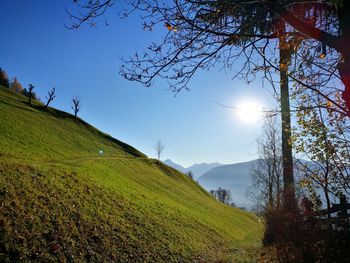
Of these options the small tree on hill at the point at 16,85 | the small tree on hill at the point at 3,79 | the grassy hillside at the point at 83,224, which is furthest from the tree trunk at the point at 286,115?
the small tree on hill at the point at 16,85

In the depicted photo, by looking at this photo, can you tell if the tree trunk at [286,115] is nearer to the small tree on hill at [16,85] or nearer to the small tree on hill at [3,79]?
the small tree on hill at [3,79]

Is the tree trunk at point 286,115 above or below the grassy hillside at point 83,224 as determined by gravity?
above

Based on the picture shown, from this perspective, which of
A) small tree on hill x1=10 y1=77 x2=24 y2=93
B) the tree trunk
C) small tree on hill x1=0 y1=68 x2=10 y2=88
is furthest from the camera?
small tree on hill x1=10 y1=77 x2=24 y2=93

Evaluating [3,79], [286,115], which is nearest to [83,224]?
[286,115]

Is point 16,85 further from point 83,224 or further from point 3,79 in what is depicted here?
point 83,224

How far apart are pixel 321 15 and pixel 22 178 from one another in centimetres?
1443

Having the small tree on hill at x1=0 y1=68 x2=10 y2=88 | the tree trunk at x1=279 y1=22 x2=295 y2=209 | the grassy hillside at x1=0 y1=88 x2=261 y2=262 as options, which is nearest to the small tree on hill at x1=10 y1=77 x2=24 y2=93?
the small tree on hill at x1=0 y1=68 x2=10 y2=88

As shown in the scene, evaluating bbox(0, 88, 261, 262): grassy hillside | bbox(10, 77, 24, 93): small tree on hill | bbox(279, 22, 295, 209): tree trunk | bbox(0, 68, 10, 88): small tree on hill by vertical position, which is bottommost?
bbox(0, 88, 261, 262): grassy hillside

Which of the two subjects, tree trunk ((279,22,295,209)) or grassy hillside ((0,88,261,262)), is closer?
tree trunk ((279,22,295,209))

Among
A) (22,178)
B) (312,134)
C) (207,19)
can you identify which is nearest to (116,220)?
(22,178)

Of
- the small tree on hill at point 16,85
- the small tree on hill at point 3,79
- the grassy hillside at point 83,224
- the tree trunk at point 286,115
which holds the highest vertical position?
the small tree on hill at point 16,85

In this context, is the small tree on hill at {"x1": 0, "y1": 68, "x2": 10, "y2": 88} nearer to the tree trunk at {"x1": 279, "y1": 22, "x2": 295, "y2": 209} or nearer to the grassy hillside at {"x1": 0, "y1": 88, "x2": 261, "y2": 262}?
the grassy hillside at {"x1": 0, "y1": 88, "x2": 261, "y2": 262}

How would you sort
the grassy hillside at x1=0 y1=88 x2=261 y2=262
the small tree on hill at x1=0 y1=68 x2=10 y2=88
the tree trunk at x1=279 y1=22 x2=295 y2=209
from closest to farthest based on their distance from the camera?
the tree trunk at x1=279 y1=22 x2=295 y2=209 → the grassy hillside at x1=0 y1=88 x2=261 y2=262 → the small tree on hill at x1=0 y1=68 x2=10 y2=88

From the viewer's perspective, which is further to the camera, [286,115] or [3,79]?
[3,79]
